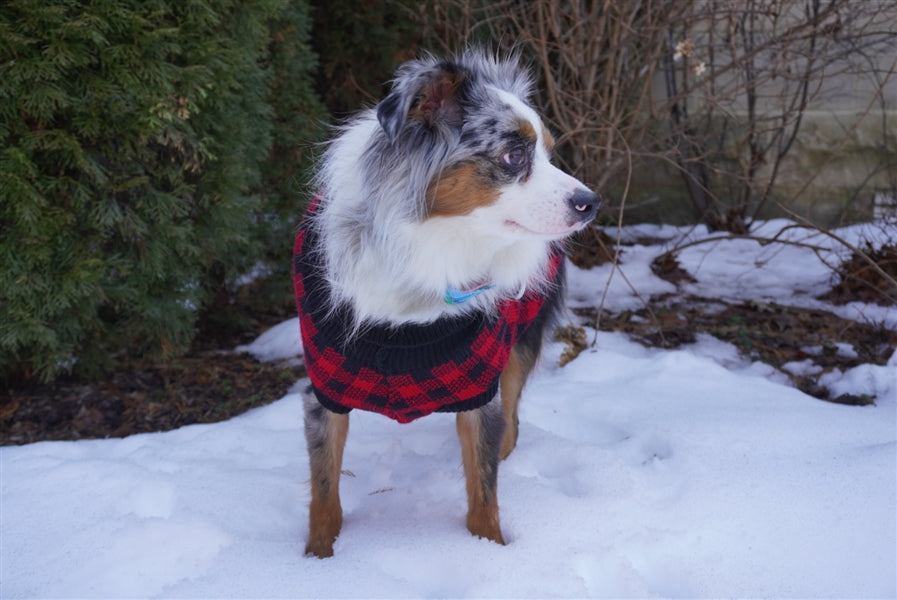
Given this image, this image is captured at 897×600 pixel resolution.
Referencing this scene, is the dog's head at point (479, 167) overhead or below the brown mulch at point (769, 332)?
overhead

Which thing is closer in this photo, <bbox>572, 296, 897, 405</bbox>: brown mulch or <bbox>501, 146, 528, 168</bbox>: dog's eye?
<bbox>501, 146, 528, 168</bbox>: dog's eye

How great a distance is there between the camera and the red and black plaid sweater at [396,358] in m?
→ 2.08

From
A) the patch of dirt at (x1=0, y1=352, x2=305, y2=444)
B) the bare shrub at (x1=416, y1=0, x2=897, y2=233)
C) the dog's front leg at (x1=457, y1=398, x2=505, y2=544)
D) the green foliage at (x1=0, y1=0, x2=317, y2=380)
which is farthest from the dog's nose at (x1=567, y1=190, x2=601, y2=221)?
the patch of dirt at (x1=0, y1=352, x2=305, y2=444)

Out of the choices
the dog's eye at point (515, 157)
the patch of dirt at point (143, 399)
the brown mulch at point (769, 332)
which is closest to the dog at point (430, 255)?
the dog's eye at point (515, 157)

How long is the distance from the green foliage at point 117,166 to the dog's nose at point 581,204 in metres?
1.91

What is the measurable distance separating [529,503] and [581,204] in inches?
44.3

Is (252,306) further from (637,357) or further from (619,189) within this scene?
(619,189)

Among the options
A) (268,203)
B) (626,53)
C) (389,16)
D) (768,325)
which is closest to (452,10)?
(389,16)

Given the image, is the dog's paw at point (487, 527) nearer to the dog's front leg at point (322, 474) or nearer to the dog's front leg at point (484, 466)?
the dog's front leg at point (484, 466)

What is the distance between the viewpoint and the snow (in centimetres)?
209

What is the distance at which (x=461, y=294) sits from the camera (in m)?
2.06

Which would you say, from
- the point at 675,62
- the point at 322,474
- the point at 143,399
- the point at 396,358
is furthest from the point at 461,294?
the point at 675,62

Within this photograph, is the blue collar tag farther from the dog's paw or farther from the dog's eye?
the dog's paw

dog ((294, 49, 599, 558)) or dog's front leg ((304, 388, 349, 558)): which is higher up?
dog ((294, 49, 599, 558))
